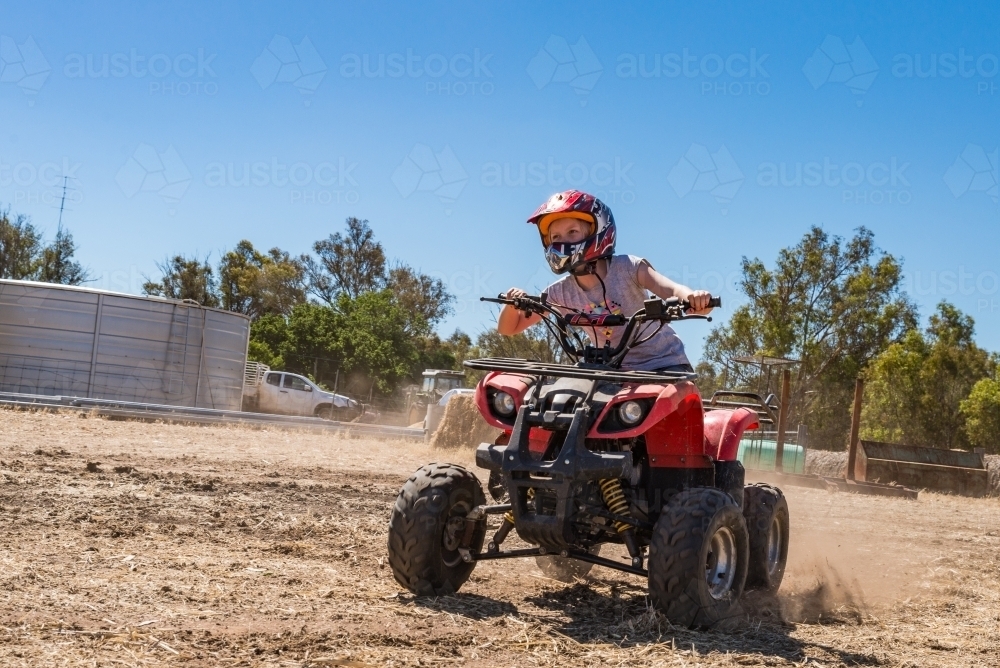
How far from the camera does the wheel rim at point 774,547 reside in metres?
5.93

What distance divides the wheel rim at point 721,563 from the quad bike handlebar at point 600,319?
987 millimetres

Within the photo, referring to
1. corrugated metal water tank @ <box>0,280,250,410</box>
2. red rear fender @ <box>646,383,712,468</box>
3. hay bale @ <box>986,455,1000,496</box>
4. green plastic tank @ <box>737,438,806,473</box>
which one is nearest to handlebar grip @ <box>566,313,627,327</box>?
red rear fender @ <box>646,383,712,468</box>

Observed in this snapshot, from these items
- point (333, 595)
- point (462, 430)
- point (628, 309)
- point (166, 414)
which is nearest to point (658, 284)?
point (628, 309)

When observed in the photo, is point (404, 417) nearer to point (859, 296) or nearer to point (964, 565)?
point (859, 296)

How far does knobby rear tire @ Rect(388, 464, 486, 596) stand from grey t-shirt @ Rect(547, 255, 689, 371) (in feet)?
3.65

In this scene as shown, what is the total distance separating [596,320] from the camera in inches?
209

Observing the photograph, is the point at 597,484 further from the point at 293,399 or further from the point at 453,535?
the point at 293,399

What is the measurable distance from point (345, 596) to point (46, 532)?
7.10 ft

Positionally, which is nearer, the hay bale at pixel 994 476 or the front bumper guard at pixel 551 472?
the front bumper guard at pixel 551 472

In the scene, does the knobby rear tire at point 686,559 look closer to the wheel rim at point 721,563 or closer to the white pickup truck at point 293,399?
the wheel rim at point 721,563

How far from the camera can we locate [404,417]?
147 feet

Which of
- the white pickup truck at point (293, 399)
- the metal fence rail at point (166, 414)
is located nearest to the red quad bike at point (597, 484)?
the metal fence rail at point (166, 414)

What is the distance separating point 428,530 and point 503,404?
0.71m

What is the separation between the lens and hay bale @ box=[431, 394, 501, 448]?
18.2 meters
